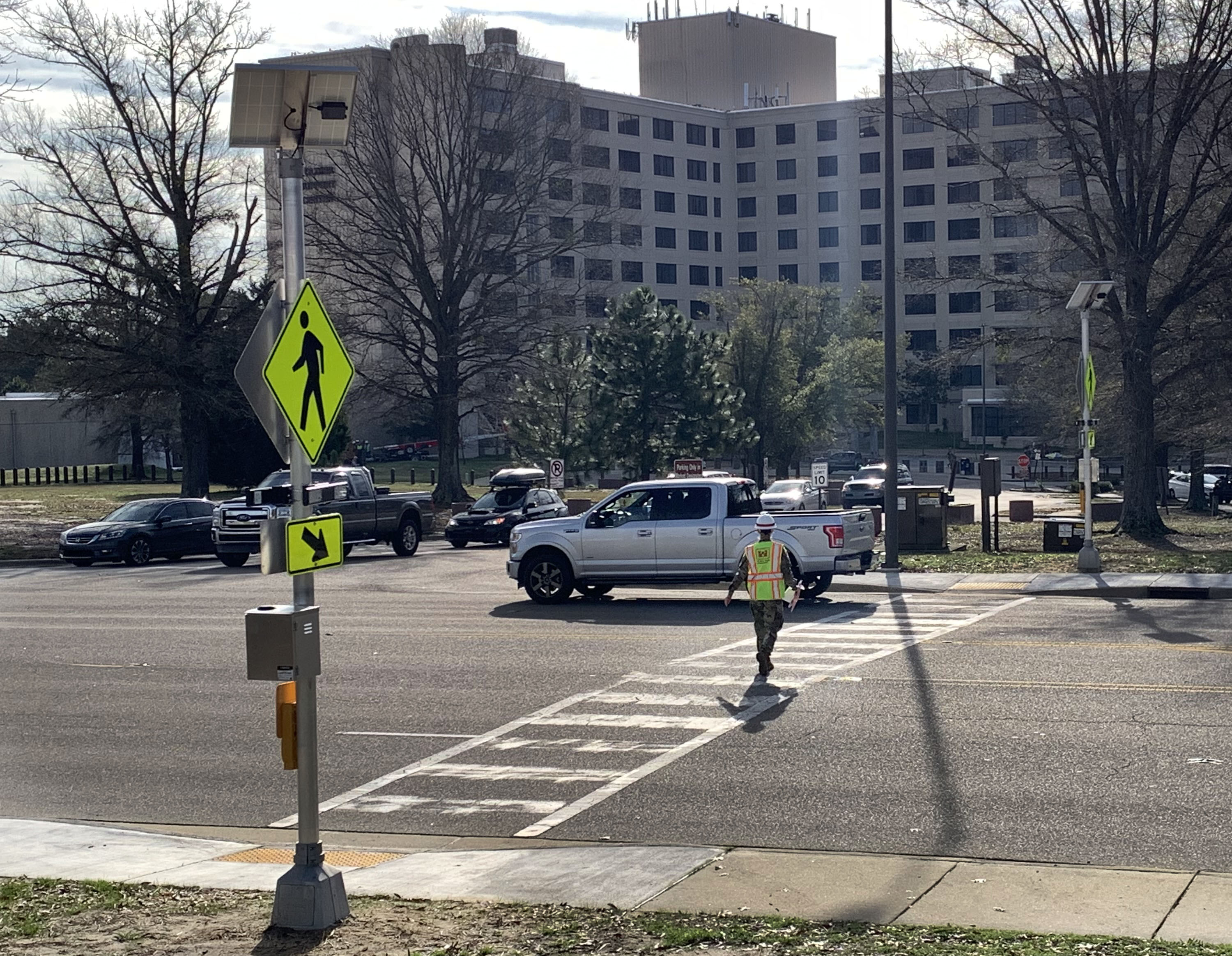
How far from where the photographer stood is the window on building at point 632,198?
111175 millimetres

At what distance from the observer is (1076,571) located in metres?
27.0

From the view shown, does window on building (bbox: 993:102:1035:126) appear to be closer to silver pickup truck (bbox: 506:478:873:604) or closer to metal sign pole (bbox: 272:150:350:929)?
silver pickup truck (bbox: 506:478:873:604)

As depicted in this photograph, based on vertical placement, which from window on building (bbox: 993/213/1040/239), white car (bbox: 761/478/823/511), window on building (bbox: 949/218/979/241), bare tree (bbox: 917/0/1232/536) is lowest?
white car (bbox: 761/478/823/511)

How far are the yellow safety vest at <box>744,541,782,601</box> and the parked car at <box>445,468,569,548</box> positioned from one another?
22.8 m

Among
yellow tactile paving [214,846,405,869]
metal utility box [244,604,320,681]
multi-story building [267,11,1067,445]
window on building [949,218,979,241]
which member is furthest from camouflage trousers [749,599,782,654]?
window on building [949,218,979,241]

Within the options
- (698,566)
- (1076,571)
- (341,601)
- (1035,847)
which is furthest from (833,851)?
(1076,571)

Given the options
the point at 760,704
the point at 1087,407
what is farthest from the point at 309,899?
the point at 1087,407

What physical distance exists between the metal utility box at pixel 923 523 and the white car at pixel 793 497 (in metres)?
6.62

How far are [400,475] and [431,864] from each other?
78873 millimetres

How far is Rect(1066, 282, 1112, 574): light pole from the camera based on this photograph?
2623cm

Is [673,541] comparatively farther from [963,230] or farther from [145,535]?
[963,230]

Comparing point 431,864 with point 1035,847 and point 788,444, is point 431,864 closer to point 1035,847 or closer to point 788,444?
point 1035,847

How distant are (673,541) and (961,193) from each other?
305 feet

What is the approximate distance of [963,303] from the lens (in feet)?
376
